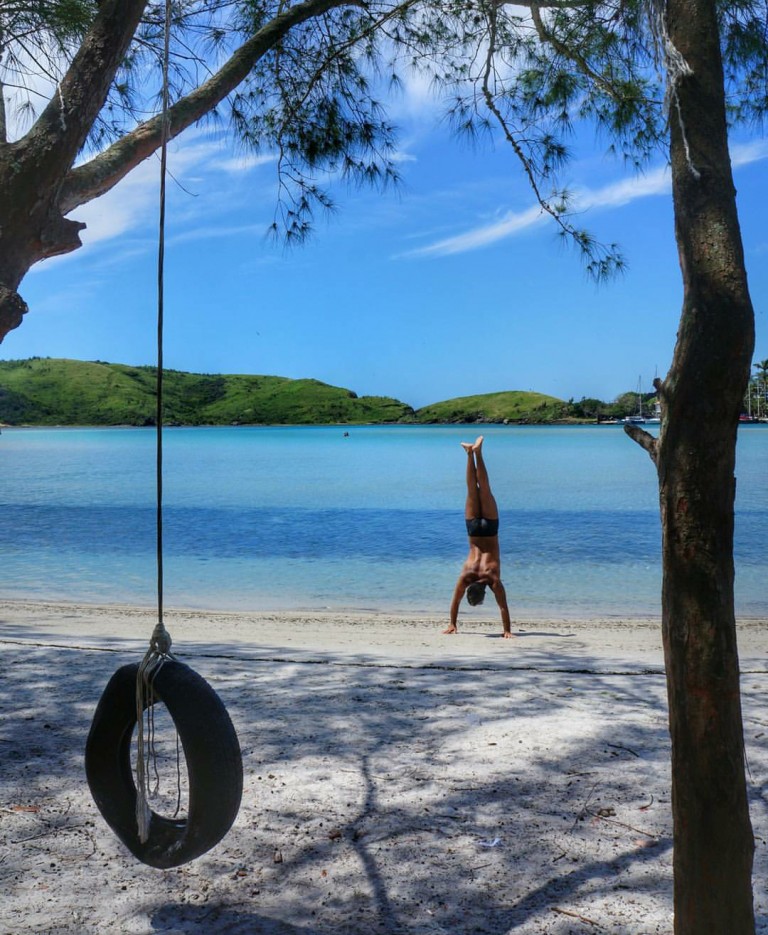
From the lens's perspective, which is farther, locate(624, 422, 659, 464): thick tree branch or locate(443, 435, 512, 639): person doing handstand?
locate(443, 435, 512, 639): person doing handstand

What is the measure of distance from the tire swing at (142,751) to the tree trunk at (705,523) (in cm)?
120

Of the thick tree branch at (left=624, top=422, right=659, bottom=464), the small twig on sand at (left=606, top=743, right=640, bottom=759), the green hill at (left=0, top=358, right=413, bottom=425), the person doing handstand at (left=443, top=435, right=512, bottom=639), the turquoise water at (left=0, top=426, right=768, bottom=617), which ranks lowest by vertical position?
the turquoise water at (left=0, top=426, right=768, bottom=617)

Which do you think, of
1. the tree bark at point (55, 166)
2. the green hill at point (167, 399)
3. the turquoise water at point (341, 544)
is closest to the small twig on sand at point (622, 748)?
the tree bark at point (55, 166)

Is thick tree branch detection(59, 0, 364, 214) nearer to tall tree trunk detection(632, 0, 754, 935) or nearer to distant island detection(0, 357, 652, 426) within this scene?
tall tree trunk detection(632, 0, 754, 935)

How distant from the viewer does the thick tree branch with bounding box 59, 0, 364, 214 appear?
412 centimetres

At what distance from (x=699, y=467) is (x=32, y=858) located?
2.59 meters

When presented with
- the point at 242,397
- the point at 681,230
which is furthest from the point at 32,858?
the point at 242,397

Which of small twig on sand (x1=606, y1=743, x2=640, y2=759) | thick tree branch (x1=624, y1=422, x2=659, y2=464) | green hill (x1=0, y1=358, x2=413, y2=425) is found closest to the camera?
thick tree branch (x1=624, y1=422, x2=659, y2=464)

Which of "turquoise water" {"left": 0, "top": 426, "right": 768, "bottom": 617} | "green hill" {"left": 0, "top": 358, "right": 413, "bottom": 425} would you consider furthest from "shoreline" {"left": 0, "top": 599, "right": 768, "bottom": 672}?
"green hill" {"left": 0, "top": 358, "right": 413, "bottom": 425}

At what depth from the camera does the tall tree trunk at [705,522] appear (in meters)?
2.00

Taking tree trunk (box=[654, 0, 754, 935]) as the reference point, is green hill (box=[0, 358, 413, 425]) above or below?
above

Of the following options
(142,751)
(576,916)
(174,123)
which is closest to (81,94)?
(174,123)

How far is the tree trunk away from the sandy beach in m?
0.60

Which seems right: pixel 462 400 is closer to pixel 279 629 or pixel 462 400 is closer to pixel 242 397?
pixel 242 397
